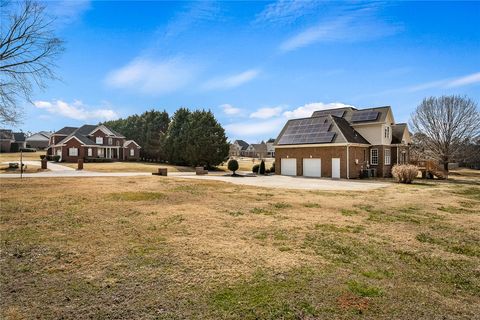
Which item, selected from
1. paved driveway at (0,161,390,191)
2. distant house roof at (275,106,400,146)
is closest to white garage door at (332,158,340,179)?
distant house roof at (275,106,400,146)

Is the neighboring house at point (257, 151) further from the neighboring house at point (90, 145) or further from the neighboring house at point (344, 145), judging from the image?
the neighboring house at point (344, 145)

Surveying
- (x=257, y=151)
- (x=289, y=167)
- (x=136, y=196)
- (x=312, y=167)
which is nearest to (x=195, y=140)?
(x=289, y=167)

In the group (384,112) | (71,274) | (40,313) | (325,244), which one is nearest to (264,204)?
(325,244)

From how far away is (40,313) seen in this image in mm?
4066

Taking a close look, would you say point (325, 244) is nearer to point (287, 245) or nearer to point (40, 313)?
point (287, 245)

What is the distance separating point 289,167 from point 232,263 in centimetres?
2918

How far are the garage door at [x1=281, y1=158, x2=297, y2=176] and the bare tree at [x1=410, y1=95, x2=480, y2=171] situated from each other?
70.0 feet

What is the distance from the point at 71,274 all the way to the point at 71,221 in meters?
4.35

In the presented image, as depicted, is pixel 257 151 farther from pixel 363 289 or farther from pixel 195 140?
pixel 363 289

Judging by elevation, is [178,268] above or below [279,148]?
below

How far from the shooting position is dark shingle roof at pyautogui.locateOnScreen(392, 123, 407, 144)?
34028 mm

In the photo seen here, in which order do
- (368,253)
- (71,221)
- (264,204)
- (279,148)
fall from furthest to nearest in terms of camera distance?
(279,148)
(264,204)
(71,221)
(368,253)

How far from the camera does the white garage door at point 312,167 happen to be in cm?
3198

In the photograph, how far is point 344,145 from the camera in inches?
1170
